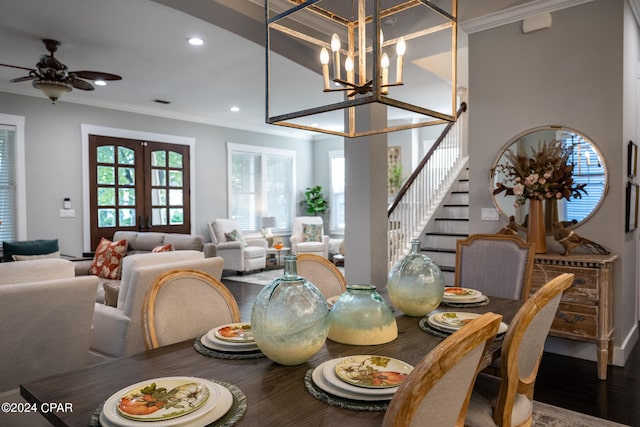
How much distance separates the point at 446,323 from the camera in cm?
169

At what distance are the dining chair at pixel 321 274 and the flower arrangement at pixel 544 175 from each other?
188 centimetres

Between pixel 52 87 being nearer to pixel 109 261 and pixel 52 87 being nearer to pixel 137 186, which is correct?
pixel 109 261

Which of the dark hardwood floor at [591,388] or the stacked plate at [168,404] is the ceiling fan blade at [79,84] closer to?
the stacked plate at [168,404]

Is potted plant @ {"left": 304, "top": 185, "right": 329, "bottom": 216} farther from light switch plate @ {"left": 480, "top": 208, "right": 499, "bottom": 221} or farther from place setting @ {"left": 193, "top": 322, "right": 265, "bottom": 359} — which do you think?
place setting @ {"left": 193, "top": 322, "right": 265, "bottom": 359}

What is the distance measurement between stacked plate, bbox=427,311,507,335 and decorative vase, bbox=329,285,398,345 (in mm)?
222

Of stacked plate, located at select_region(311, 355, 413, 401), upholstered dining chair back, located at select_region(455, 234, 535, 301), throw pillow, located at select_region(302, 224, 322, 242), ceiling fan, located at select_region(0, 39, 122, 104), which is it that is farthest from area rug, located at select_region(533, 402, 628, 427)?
throw pillow, located at select_region(302, 224, 322, 242)

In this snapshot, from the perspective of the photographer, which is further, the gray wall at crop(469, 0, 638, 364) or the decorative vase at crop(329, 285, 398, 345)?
the gray wall at crop(469, 0, 638, 364)

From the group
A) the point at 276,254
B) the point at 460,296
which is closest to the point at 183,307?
the point at 460,296

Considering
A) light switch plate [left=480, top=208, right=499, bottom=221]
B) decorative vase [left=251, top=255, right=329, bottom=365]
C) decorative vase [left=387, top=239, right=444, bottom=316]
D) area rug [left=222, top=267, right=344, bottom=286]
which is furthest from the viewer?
area rug [left=222, top=267, right=344, bottom=286]

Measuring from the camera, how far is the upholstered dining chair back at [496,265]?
2484 mm

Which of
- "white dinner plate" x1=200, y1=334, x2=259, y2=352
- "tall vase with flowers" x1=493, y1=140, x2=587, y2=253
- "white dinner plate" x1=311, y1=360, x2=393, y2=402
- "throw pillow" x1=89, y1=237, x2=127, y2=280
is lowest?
"throw pillow" x1=89, y1=237, x2=127, y2=280

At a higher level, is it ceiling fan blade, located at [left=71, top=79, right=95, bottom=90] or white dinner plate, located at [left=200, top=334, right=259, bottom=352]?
ceiling fan blade, located at [left=71, top=79, right=95, bottom=90]

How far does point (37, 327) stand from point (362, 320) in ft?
5.60

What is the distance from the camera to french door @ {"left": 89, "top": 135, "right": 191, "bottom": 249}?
672 centimetres
